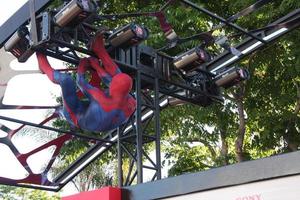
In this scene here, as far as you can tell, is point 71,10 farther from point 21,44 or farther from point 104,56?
point 21,44

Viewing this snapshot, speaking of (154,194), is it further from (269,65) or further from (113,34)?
(269,65)

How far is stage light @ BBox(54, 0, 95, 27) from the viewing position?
17.2 ft

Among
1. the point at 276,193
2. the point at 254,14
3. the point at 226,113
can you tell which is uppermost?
the point at 254,14

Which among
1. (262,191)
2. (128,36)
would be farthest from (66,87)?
(262,191)

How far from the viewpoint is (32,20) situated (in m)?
5.59

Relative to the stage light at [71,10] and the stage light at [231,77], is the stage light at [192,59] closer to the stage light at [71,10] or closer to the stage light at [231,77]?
the stage light at [231,77]

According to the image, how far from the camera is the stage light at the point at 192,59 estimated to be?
661 cm

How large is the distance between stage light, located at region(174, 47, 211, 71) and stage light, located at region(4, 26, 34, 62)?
1.75 meters

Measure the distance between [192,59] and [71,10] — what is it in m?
1.81

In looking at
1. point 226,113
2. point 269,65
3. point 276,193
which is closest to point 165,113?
point 226,113

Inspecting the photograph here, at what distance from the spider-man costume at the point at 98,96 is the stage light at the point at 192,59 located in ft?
3.41

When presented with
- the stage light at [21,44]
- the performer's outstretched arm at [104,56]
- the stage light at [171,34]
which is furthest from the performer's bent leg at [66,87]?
the stage light at [171,34]

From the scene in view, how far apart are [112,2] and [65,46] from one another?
322cm

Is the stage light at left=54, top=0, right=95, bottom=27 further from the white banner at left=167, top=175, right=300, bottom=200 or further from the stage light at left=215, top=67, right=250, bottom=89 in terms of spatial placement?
the stage light at left=215, top=67, right=250, bottom=89
